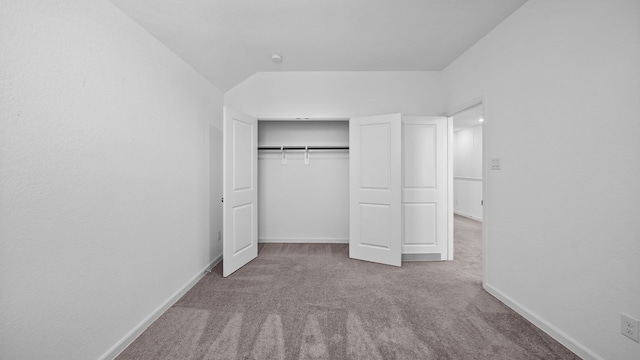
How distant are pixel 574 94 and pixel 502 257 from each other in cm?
142

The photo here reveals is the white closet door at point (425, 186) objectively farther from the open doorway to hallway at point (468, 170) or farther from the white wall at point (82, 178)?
the white wall at point (82, 178)

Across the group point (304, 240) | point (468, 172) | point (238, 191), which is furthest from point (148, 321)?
point (468, 172)

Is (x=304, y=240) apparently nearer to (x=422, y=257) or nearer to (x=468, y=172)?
(x=422, y=257)

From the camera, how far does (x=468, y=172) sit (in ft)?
20.5

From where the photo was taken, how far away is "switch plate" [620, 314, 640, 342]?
4.18ft

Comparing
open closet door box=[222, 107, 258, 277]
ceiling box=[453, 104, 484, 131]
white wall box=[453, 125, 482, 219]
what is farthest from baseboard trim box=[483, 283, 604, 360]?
white wall box=[453, 125, 482, 219]

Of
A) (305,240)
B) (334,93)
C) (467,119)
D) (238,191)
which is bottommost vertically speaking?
(305,240)

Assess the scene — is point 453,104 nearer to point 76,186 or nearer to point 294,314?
point 294,314

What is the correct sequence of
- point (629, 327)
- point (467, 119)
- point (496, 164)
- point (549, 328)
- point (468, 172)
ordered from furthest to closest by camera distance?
point (468, 172), point (467, 119), point (496, 164), point (549, 328), point (629, 327)

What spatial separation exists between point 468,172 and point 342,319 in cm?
586

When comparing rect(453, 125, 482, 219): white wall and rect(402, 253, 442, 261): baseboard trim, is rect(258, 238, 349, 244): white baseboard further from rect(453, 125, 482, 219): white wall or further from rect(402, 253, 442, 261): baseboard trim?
rect(453, 125, 482, 219): white wall

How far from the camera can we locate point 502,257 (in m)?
2.19

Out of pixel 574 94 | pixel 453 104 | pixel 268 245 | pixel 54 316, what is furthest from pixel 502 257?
pixel 54 316

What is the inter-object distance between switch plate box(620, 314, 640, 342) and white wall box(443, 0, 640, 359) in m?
0.03
